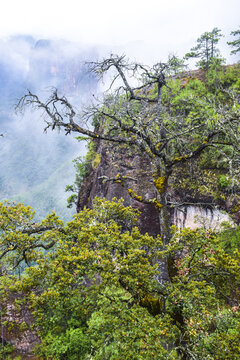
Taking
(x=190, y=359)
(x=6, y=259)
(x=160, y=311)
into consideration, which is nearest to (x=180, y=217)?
(x=160, y=311)

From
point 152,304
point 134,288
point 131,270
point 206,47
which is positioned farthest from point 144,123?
point 206,47

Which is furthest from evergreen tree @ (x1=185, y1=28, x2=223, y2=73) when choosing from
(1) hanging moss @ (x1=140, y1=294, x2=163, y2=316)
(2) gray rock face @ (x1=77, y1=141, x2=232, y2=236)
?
(1) hanging moss @ (x1=140, y1=294, x2=163, y2=316)

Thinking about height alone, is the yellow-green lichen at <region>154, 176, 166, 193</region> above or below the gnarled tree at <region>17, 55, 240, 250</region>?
below

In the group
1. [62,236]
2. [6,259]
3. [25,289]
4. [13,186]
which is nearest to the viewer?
[25,289]

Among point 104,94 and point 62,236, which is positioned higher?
point 104,94

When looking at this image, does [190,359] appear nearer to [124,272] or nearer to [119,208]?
[124,272]

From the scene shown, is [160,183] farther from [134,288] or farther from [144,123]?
[134,288]

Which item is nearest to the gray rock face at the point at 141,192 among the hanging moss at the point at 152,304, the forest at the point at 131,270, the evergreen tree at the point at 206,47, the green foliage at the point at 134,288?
the forest at the point at 131,270

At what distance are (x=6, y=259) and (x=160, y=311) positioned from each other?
4.80 meters

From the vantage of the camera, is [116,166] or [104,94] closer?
[104,94]

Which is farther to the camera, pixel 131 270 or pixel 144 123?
pixel 144 123

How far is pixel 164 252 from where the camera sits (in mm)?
5410

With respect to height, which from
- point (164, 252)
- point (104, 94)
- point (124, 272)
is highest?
point (104, 94)

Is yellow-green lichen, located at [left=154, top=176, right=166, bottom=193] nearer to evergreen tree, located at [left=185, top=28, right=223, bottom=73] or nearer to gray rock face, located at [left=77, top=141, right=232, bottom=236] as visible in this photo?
gray rock face, located at [left=77, top=141, right=232, bottom=236]
